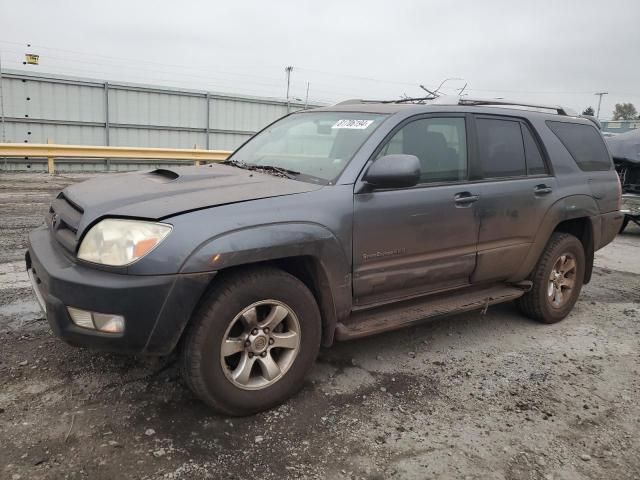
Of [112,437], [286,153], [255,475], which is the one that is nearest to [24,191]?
[286,153]

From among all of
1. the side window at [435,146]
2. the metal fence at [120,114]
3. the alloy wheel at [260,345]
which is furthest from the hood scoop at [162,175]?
the metal fence at [120,114]

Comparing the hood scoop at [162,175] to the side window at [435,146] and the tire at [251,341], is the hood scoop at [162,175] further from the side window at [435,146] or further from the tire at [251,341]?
the side window at [435,146]

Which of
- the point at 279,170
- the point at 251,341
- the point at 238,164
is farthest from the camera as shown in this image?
the point at 238,164

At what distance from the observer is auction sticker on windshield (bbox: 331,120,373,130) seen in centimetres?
346

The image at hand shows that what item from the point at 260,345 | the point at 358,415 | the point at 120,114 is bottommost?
the point at 358,415

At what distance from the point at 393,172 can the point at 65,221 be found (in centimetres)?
190

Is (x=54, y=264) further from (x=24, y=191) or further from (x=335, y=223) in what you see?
(x=24, y=191)

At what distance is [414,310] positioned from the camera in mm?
3506

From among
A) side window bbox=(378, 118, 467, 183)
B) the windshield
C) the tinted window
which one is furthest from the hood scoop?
the tinted window

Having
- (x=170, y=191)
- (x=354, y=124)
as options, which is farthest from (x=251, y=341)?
(x=354, y=124)

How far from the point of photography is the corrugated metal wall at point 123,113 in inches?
542

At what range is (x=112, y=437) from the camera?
255cm

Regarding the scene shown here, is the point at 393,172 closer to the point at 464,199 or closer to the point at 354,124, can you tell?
the point at 354,124

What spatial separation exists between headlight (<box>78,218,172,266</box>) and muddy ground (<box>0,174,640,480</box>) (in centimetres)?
89
